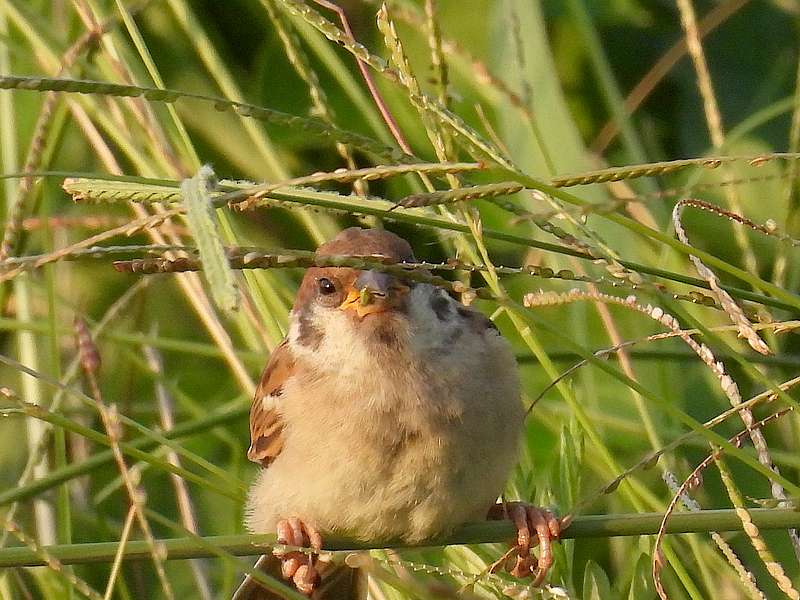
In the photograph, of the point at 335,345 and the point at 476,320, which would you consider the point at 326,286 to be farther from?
the point at 476,320

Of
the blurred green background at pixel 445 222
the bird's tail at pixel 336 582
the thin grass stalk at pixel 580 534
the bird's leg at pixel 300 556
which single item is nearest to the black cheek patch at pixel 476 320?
the blurred green background at pixel 445 222

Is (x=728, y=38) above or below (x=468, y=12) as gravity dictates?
below

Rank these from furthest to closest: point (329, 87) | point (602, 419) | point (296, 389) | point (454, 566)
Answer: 1. point (329, 87)
2. point (602, 419)
3. point (296, 389)
4. point (454, 566)

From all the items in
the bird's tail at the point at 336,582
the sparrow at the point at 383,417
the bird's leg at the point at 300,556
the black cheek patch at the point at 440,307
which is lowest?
the bird's tail at the point at 336,582

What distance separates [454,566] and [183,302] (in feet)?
5.57

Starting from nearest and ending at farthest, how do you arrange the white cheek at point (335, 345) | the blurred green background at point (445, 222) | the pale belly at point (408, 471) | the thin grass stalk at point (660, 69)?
the blurred green background at point (445, 222), the pale belly at point (408, 471), the white cheek at point (335, 345), the thin grass stalk at point (660, 69)

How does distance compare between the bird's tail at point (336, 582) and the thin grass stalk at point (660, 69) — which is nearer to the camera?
the bird's tail at point (336, 582)

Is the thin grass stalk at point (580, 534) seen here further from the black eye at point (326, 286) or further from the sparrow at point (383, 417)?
the black eye at point (326, 286)

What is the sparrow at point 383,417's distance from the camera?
1.78 metres

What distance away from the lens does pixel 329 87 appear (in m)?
3.21

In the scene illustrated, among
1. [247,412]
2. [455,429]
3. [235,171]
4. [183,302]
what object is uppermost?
[235,171]

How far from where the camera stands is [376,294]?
186 centimetres

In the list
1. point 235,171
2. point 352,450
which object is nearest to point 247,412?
point 352,450

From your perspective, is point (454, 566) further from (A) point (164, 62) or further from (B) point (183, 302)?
(A) point (164, 62)
